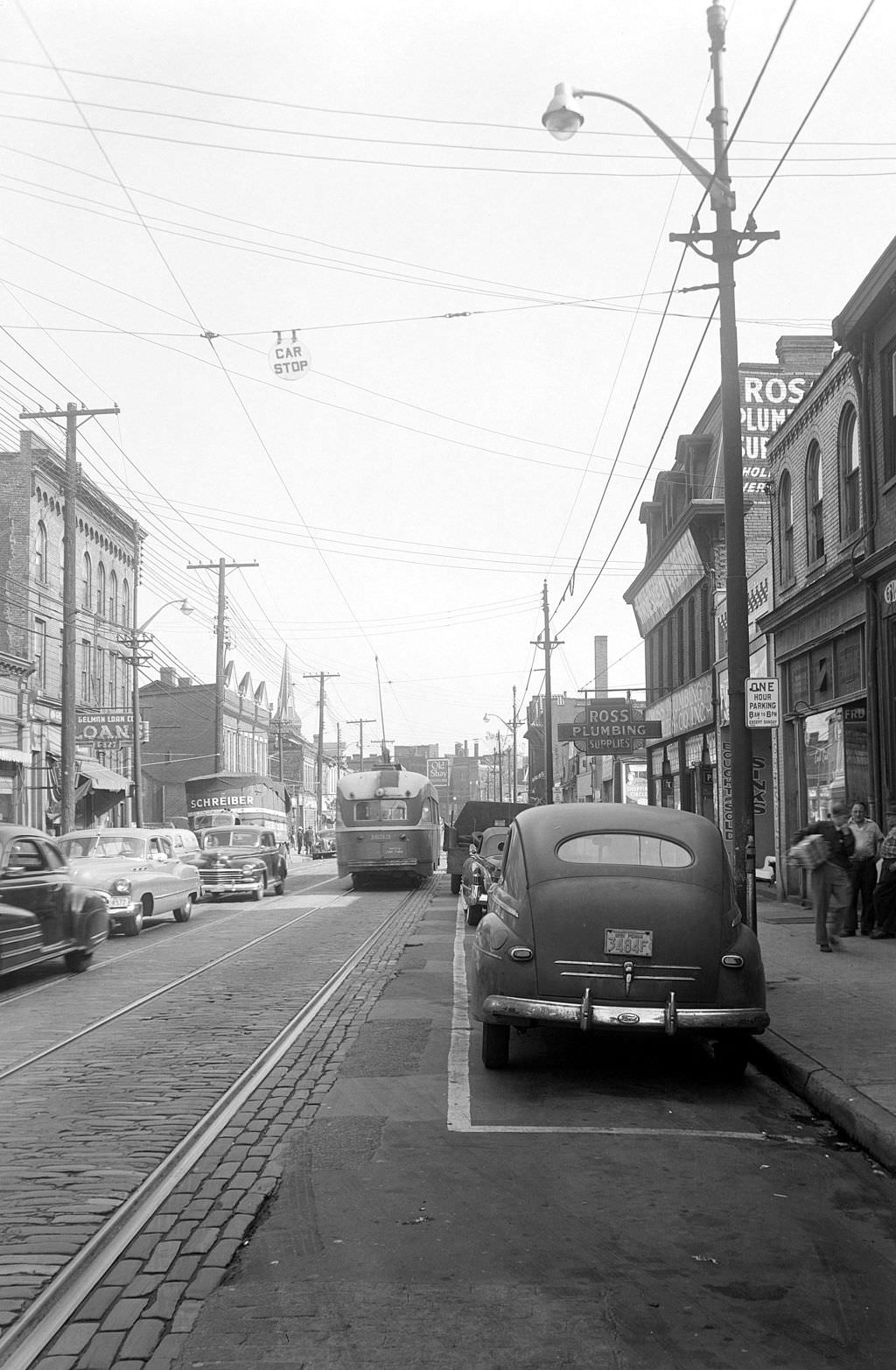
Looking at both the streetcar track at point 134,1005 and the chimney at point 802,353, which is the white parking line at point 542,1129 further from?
the chimney at point 802,353

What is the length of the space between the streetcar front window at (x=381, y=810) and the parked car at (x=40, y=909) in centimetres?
1836

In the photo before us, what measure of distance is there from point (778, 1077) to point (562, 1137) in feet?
7.75

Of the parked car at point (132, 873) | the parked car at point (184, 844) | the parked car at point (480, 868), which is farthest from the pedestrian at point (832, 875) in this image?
the parked car at point (184, 844)

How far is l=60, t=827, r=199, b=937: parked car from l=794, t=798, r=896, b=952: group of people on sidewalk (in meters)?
9.84

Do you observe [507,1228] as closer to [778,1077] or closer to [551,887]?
[551,887]

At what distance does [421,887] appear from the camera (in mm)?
34062

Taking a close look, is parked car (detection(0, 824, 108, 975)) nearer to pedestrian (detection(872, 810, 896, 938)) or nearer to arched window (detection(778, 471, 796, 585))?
pedestrian (detection(872, 810, 896, 938))

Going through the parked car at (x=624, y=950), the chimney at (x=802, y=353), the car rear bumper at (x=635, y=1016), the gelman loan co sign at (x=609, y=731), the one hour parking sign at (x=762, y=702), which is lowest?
the car rear bumper at (x=635, y=1016)

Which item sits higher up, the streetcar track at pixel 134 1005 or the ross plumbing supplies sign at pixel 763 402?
the ross plumbing supplies sign at pixel 763 402

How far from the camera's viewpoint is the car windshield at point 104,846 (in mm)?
20375

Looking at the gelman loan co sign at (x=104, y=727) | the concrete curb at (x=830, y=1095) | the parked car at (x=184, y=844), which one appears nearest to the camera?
the concrete curb at (x=830, y=1095)

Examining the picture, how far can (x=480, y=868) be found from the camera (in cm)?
1903

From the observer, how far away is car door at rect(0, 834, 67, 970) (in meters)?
12.3

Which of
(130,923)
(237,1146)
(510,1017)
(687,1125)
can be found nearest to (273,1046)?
(510,1017)
